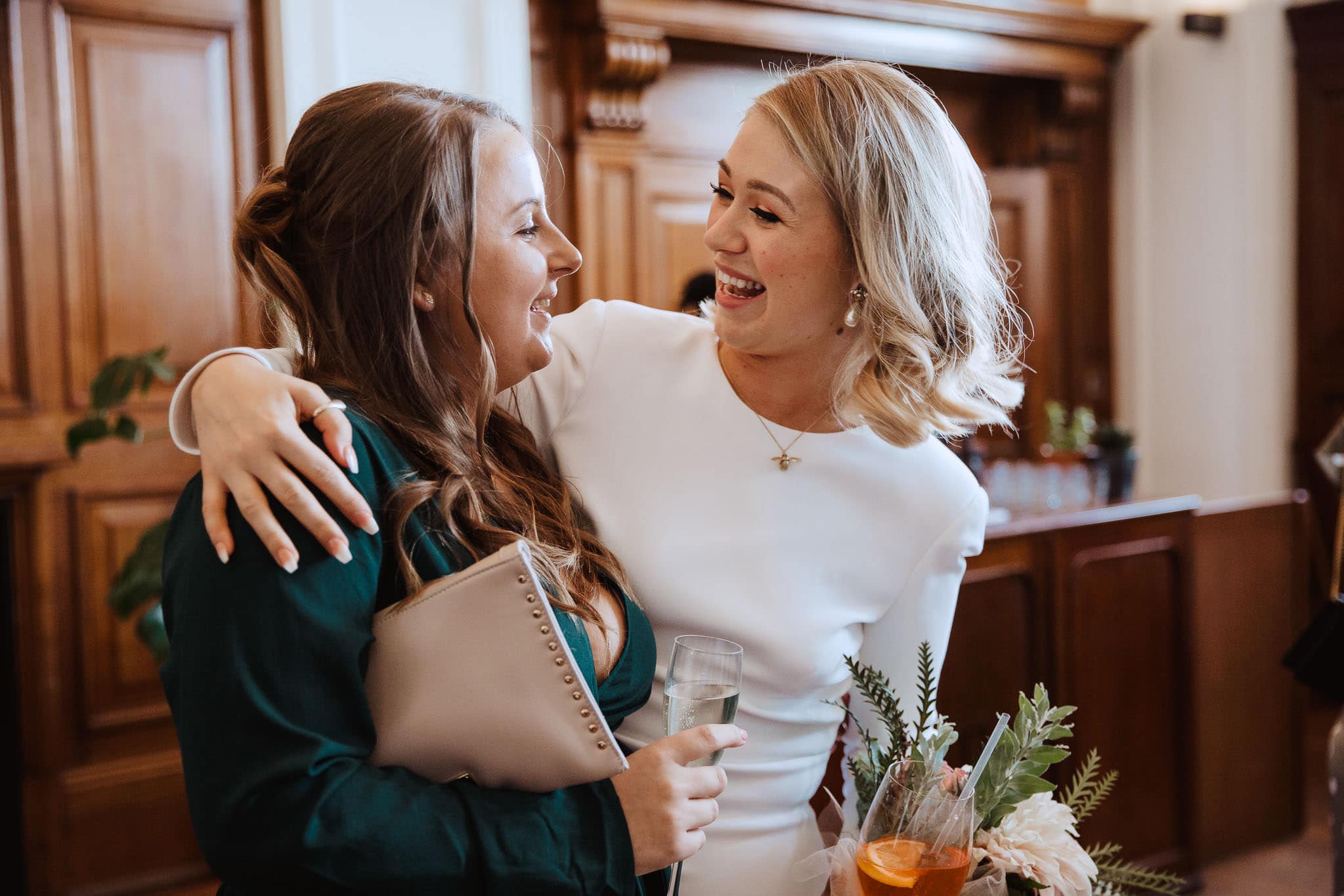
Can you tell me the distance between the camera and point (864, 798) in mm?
1254

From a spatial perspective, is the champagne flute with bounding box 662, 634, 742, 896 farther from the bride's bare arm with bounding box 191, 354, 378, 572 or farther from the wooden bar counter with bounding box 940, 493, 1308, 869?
the wooden bar counter with bounding box 940, 493, 1308, 869

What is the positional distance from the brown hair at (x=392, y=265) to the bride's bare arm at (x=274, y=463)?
98 mm

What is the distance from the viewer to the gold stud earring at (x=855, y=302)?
4.94ft

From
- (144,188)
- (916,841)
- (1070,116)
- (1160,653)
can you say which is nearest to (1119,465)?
(1160,653)

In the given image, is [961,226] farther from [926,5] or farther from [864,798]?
[926,5]

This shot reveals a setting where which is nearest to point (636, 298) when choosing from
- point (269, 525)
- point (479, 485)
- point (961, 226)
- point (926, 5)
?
point (926, 5)

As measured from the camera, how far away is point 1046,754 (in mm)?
1176

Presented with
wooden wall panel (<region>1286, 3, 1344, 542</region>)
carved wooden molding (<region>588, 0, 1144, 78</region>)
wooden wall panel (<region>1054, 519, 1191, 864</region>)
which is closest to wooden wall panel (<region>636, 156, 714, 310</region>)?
carved wooden molding (<region>588, 0, 1144, 78</region>)

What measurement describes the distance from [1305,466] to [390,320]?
172 inches

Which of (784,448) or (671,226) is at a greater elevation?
(671,226)

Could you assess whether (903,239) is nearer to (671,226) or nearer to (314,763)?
(314,763)

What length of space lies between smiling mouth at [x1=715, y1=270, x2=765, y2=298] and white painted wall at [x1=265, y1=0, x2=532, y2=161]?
1.94 metres

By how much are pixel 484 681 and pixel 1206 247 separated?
445cm

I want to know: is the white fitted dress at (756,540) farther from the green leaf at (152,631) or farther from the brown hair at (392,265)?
the green leaf at (152,631)
